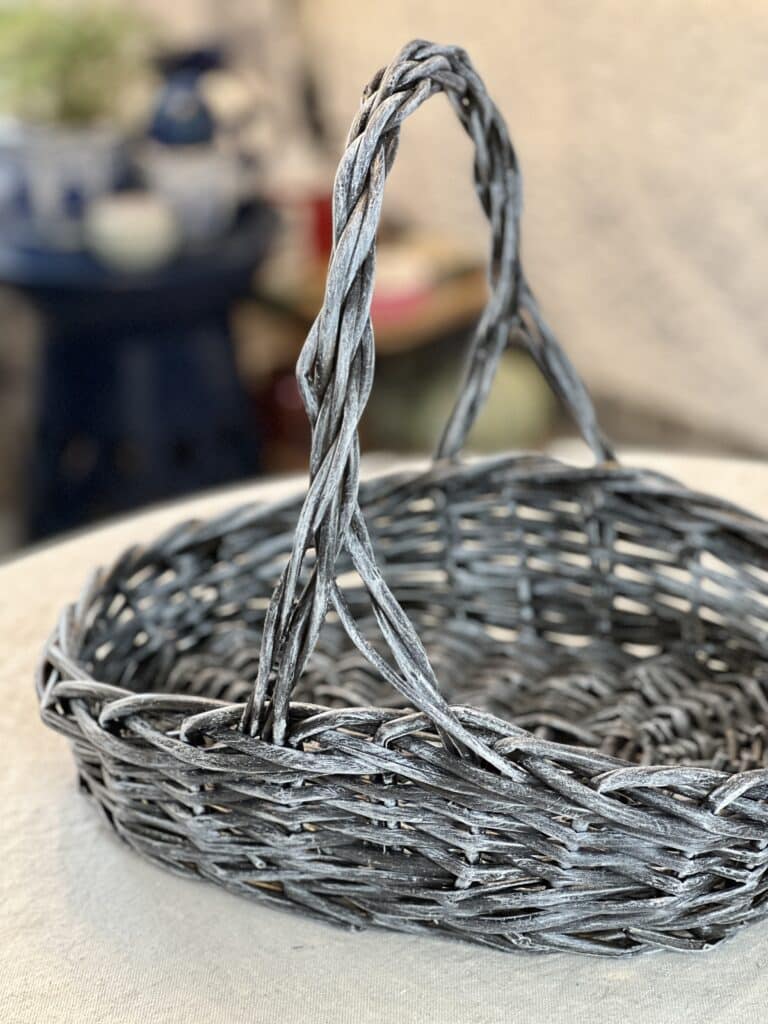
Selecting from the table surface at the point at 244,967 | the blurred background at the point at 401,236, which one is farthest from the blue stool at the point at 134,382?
the table surface at the point at 244,967

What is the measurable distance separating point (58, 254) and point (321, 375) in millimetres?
963

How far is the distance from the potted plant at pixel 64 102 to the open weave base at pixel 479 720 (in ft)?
2.68

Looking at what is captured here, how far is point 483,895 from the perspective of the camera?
17.1 inches

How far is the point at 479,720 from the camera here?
1.34 ft

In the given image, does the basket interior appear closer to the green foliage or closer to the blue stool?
the blue stool

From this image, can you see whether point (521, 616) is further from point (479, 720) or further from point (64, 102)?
point (64, 102)

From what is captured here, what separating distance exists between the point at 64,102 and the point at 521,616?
1.10m

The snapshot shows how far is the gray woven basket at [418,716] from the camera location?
41 centimetres

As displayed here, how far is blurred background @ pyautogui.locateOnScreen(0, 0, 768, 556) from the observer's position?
1301 mm

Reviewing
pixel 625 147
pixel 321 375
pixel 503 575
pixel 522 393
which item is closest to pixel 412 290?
pixel 522 393

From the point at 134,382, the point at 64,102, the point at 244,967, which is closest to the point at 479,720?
the point at 244,967

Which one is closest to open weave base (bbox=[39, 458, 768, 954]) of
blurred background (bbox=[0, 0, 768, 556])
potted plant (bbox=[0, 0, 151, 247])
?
blurred background (bbox=[0, 0, 768, 556])

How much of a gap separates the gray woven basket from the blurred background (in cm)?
74

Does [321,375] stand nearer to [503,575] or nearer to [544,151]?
[503,575]
